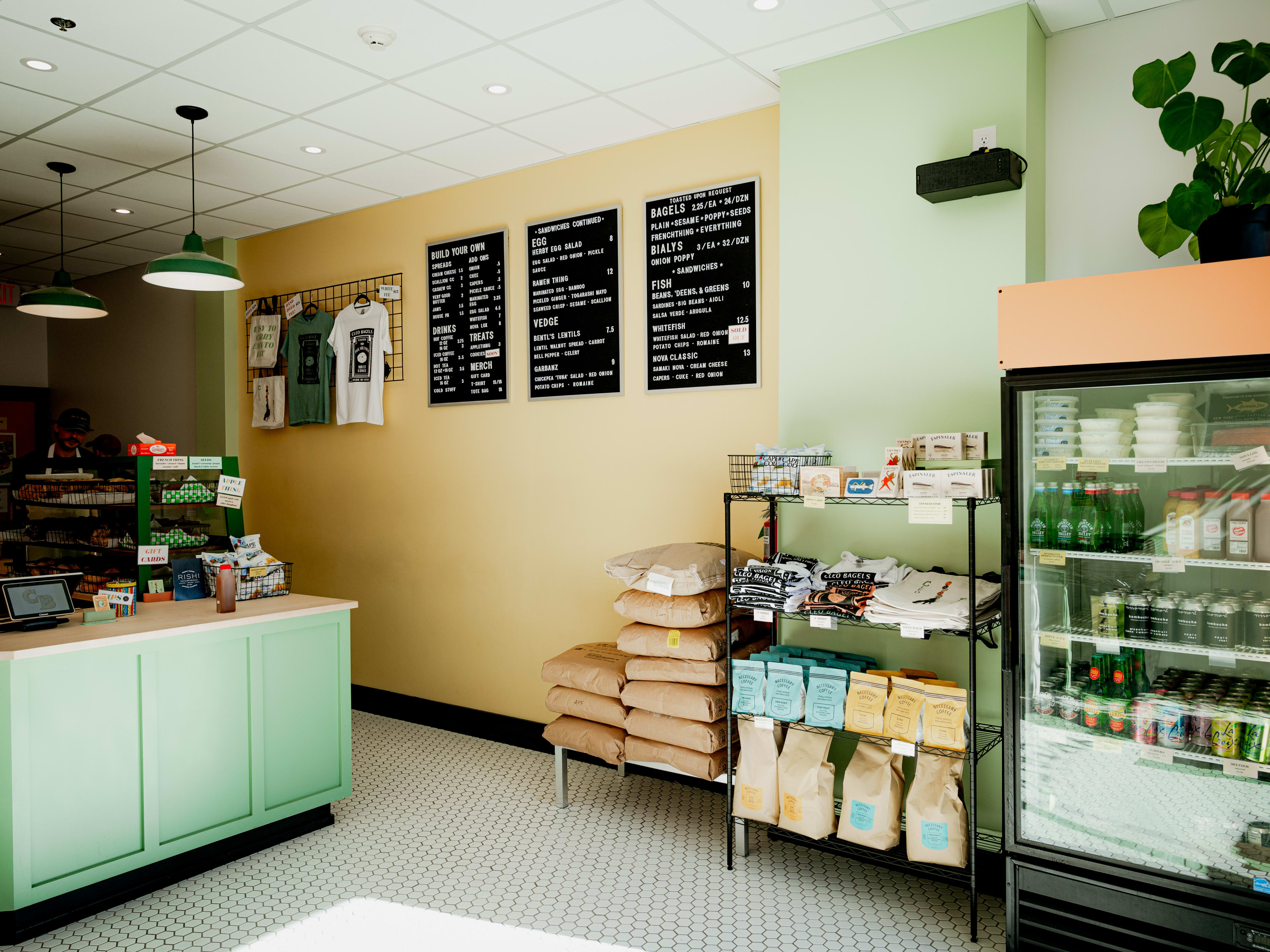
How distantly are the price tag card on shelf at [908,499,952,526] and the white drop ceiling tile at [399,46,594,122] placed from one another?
96.8 inches

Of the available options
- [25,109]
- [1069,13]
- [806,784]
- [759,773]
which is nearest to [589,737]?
[759,773]

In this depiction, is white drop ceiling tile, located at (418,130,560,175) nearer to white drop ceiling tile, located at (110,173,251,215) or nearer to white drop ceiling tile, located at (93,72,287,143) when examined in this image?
white drop ceiling tile, located at (93,72,287,143)

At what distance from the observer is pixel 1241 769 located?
2.35 metres

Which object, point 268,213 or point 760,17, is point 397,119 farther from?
point 268,213

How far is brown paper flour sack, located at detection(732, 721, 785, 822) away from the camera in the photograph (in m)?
3.19

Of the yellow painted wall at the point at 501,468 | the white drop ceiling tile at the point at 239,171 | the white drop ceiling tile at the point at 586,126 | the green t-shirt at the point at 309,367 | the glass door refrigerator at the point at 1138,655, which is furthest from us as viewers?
the green t-shirt at the point at 309,367

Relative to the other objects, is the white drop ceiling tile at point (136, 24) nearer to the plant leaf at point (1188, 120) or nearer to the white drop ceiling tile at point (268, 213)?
the white drop ceiling tile at point (268, 213)

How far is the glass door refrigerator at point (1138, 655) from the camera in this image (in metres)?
2.35

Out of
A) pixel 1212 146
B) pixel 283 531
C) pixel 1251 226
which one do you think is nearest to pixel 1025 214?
pixel 1212 146

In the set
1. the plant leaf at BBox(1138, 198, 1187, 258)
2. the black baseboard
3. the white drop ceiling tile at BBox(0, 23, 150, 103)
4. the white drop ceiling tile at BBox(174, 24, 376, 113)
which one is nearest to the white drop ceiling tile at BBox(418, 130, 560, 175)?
the white drop ceiling tile at BBox(174, 24, 376, 113)

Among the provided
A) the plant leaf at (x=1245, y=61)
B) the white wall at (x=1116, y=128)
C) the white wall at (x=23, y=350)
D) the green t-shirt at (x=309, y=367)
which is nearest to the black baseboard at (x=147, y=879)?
the green t-shirt at (x=309, y=367)

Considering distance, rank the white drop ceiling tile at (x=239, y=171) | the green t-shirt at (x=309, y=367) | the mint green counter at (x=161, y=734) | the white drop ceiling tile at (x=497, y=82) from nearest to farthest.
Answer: the mint green counter at (x=161, y=734) < the white drop ceiling tile at (x=497, y=82) < the white drop ceiling tile at (x=239, y=171) < the green t-shirt at (x=309, y=367)

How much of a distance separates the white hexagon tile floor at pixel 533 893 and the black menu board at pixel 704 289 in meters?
2.17

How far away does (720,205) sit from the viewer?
4051 millimetres
